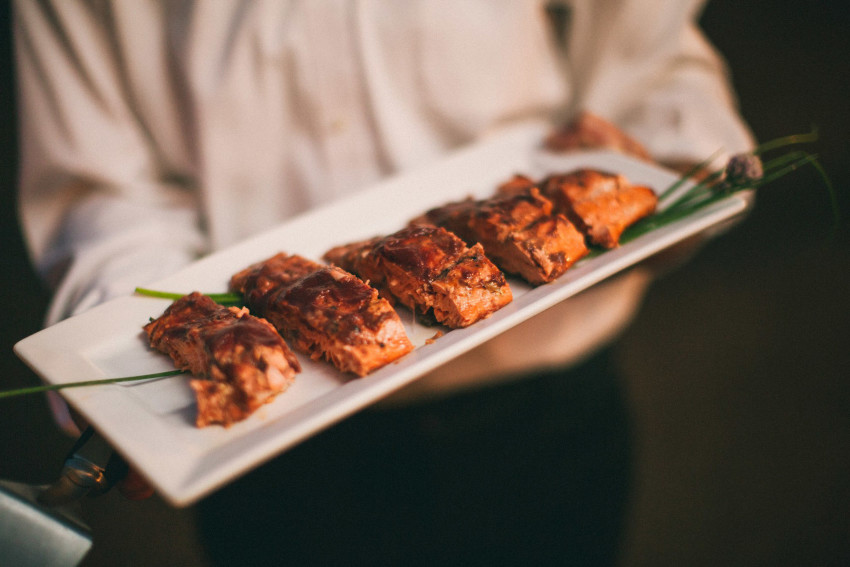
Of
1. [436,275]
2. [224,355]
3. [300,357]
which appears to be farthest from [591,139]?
[224,355]

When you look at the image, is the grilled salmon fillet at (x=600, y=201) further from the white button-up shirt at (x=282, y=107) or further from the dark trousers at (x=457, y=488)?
the dark trousers at (x=457, y=488)

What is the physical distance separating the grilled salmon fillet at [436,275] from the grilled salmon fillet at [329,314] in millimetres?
148

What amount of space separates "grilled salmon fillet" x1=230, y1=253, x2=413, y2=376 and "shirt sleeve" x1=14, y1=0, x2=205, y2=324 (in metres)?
0.75

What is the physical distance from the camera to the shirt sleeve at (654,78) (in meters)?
3.15

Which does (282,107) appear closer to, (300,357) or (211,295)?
(211,295)

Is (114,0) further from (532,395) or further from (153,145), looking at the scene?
(532,395)

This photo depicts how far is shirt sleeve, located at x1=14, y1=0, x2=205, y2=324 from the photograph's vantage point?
8.34ft

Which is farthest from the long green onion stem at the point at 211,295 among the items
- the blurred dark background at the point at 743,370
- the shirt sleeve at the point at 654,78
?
the blurred dark background at the point at 743,370

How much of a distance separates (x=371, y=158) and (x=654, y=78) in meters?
2.01

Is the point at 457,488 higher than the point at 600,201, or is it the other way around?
the point at 600,201

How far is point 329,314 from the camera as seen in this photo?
1863 millimetres

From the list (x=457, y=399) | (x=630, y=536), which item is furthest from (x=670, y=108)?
(x=630, y=536)

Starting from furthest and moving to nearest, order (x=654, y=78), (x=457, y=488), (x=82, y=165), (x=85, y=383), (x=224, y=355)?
(x=457, y=488), (x=654, y=78), (x=82, y=165), (x=224, y=355), (x=85, y=383)

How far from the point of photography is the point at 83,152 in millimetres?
2713
